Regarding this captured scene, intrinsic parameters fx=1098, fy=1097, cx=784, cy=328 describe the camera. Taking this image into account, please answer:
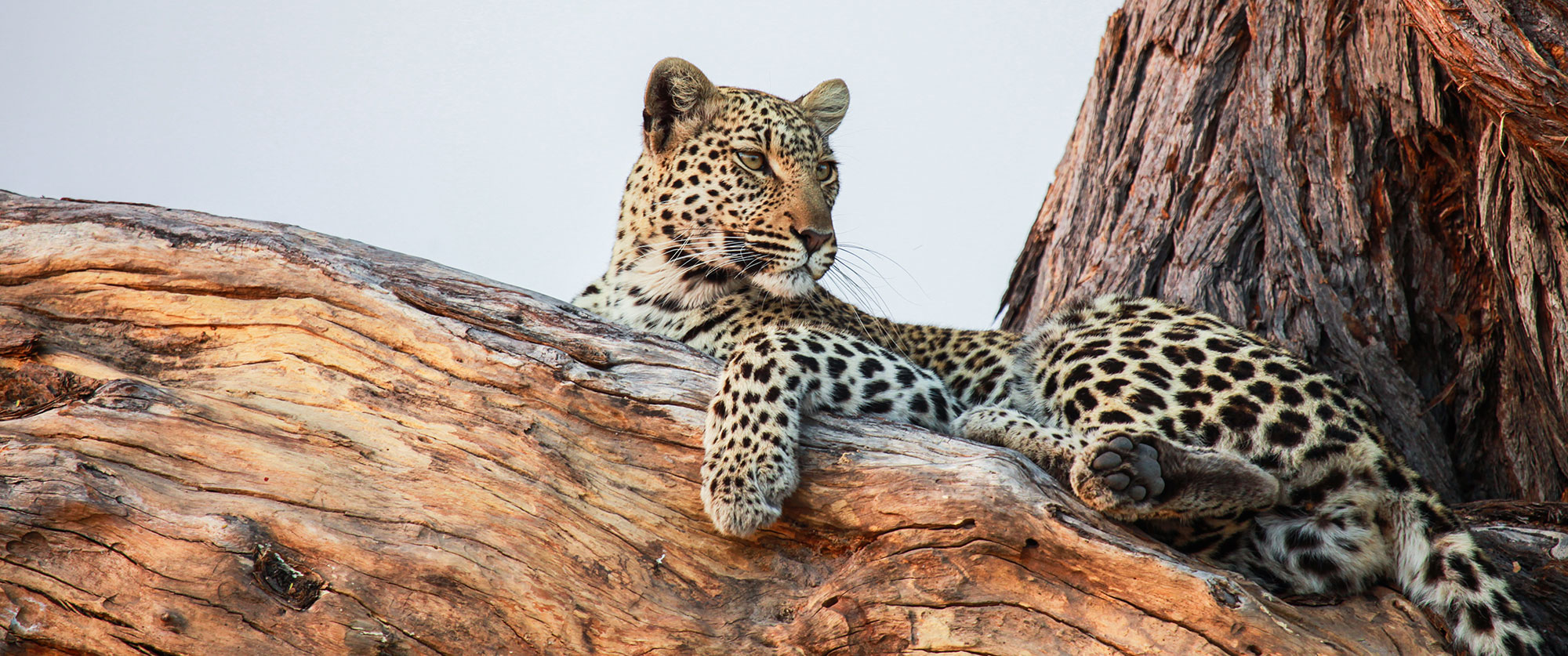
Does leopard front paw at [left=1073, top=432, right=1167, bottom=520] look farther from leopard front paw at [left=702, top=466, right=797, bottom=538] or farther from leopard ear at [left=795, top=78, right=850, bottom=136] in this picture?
leopard ear at [left=795, top=78, right=850, bottom=136]

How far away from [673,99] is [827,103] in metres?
1.46

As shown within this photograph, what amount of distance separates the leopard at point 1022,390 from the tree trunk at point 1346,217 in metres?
1.43

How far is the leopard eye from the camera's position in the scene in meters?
6.56

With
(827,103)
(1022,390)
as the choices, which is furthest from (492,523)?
(827,103)

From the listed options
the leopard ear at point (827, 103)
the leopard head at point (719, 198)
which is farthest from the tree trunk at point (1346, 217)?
the leopard head at point (719, 198)

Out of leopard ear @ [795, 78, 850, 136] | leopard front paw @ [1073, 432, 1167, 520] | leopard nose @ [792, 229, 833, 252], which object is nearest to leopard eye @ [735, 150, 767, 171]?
leopard nose @ [792, 229, 833, 252]

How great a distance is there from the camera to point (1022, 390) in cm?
620

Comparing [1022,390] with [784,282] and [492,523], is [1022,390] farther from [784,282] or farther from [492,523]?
[492,523]

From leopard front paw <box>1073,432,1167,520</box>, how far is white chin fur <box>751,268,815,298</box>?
2.26 m

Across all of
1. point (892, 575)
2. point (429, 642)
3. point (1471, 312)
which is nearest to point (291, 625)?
point (429, 642)

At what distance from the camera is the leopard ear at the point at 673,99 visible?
666 centimetres

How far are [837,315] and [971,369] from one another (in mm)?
917

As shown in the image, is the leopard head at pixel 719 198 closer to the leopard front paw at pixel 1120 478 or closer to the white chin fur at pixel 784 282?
the white chin fur at pixel 784 282

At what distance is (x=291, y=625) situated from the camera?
14.1ft
